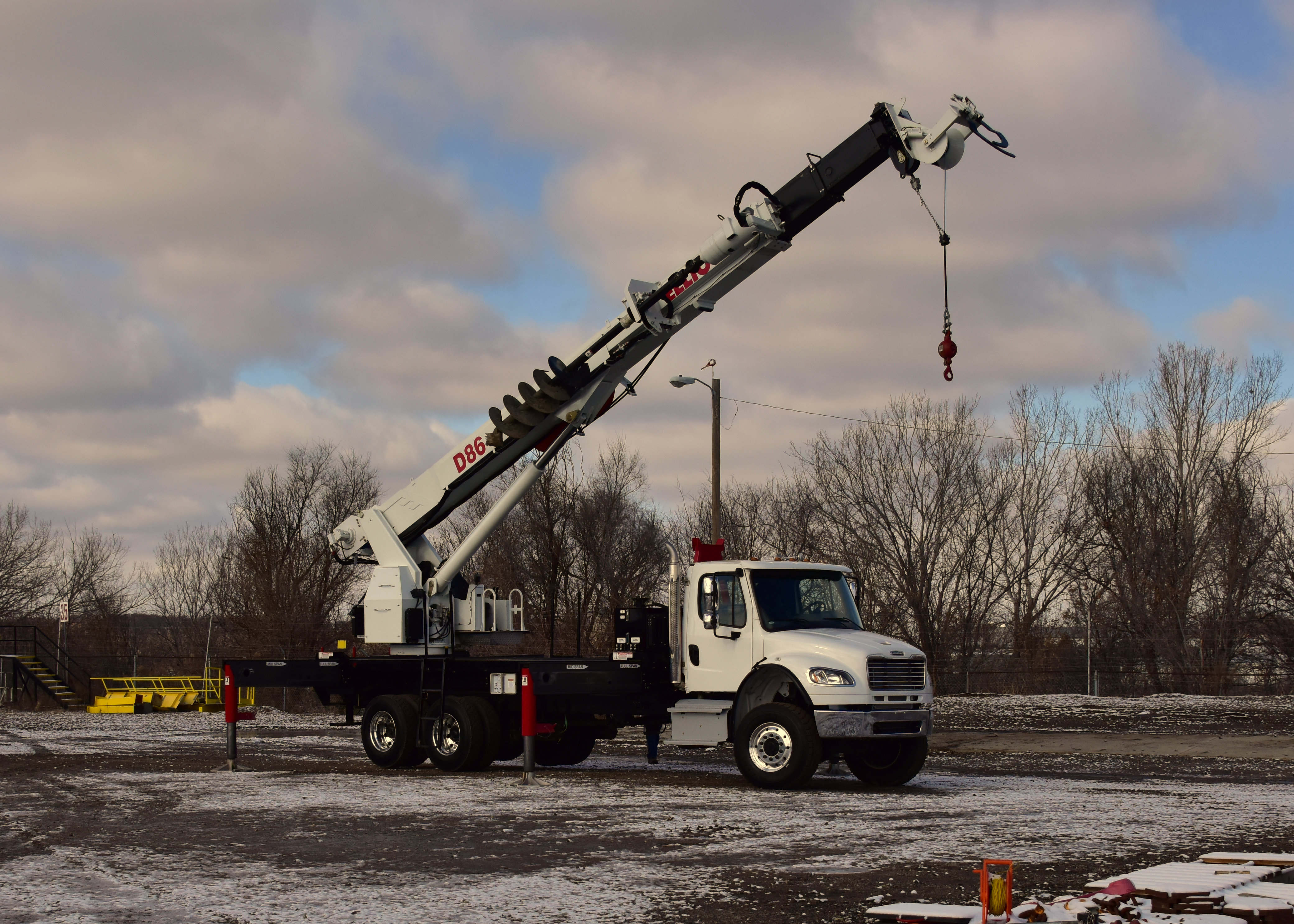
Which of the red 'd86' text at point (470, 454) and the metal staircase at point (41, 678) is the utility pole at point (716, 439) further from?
the metal staircase at point (41, 678)

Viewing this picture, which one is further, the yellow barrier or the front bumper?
the yellow barrier

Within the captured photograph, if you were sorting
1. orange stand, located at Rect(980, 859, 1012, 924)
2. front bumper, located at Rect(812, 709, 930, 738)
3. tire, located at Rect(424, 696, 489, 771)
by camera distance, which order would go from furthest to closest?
tire, located at Rect(424, 696, 489, 771) → front bumper, located at Rect(812, 709, 930, 738) → orange stand, located at Rect(980, 859, 1012, 924)

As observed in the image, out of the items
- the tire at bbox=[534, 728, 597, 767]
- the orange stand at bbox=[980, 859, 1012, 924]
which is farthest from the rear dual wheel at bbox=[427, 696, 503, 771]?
Result: the orange stand at bbox=[980, 859, 1012, 924]

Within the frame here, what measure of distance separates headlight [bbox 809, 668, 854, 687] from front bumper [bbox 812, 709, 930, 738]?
0.27 m

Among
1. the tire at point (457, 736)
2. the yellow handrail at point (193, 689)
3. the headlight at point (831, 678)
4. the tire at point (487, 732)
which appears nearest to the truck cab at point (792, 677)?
the headlight at point (831, 678)

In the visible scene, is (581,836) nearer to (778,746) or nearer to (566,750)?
(778,746)

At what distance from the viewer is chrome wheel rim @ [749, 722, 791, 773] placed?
14.1 m

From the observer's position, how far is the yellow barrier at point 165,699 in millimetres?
33125

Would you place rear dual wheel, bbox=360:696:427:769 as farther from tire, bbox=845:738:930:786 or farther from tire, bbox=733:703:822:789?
tire, bbox=845:738:930:786

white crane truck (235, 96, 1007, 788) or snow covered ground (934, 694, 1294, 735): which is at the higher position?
white crane truck (235, 96, 1007, 788)

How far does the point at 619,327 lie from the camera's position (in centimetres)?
1638

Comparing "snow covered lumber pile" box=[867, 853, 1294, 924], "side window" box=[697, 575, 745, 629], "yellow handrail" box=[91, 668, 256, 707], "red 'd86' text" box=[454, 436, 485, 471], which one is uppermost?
"red 'd86' text" box=[454, 436, 485, 471]

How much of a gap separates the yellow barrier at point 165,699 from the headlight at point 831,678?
68.2 feet

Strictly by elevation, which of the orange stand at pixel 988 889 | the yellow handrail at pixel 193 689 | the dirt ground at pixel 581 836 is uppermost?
the orange stand at pixel 988 889
